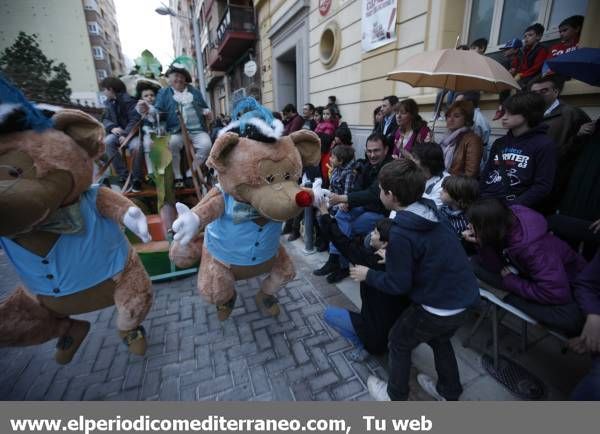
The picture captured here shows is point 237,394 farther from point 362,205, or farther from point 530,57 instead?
point 530,57

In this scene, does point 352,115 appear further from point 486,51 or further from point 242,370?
point 242,370

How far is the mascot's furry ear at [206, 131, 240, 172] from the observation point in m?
1.85

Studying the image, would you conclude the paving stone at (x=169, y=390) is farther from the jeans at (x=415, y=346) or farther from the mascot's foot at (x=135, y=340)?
the jeans at (x=415, y=346)

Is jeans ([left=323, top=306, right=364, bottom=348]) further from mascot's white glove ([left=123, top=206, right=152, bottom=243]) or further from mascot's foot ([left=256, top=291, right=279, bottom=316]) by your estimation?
mascot's white glove ([left=123, top=206, right=152, bottom=243])

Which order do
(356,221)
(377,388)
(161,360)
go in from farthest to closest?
(356,221) → (161,360) → (377,388)

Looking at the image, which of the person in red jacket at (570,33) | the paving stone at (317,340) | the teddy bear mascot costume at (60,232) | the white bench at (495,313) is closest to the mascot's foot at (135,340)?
the teddy bear mascot costume at (60,232)

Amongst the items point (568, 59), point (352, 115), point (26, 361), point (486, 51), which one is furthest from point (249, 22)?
point (26, 361)

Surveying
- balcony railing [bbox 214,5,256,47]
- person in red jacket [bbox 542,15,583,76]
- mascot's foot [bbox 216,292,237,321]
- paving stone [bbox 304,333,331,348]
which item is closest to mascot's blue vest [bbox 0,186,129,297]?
mascot's foot [bbox 216,292,237,321]

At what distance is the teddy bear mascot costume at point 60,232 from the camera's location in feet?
4.60

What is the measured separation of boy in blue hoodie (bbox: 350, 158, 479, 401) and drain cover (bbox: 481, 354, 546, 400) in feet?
1.81

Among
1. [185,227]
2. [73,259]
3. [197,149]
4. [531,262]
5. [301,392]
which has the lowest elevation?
[301,392]

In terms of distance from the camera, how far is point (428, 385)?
1958 mm

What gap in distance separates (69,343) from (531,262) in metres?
3.30

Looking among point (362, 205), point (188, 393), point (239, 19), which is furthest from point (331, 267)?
point (239, 19)
